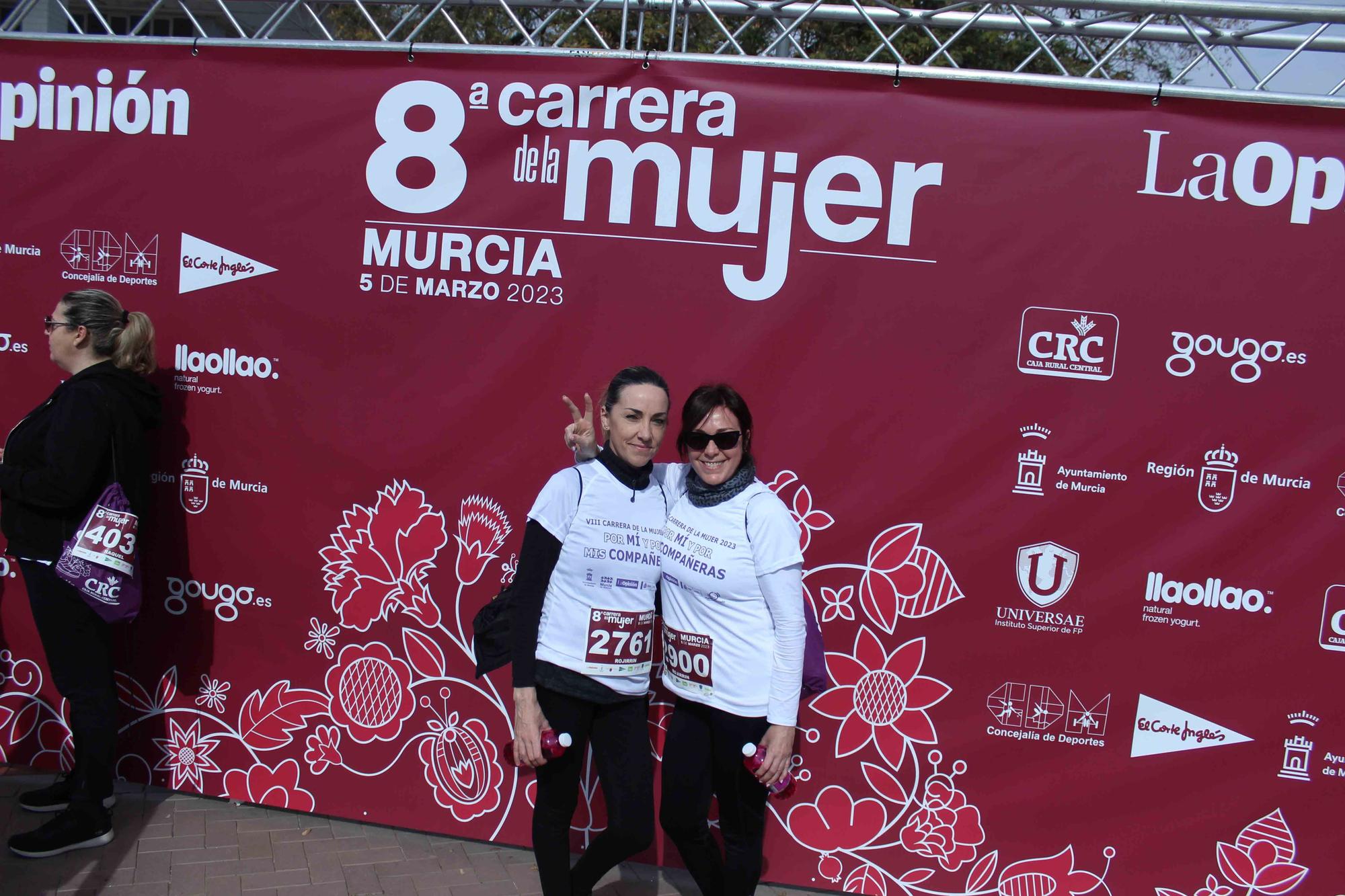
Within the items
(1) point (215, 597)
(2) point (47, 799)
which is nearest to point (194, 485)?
(1) point (215, 597)

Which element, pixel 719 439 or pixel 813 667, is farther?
pixel 813 667

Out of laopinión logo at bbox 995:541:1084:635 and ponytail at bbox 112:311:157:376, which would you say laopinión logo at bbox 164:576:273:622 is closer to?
ponytail at bbox 112:311:157:376

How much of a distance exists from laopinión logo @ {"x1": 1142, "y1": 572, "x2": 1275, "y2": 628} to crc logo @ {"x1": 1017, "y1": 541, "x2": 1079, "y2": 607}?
253 millimetres

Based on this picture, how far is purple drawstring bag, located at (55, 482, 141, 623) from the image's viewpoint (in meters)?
3.24

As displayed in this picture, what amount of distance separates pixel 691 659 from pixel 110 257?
2.69m

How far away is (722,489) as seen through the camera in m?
2.76

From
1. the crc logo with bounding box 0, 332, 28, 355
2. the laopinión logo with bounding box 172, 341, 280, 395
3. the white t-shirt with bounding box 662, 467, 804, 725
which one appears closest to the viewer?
the white t-shirt with bounding box 662, 467, 804, 725

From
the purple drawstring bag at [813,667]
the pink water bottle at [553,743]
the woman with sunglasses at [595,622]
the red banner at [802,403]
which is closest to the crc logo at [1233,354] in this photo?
the red banner at [802,403]

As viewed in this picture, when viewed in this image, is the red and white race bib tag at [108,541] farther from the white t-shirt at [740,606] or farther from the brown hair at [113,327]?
the white t-shirt at [740,606]

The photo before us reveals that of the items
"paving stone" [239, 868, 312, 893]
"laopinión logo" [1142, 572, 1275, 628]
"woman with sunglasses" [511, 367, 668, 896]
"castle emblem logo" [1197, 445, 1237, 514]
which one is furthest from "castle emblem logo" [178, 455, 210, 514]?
"castle emblem logo" [1197, 445, 1237, 514]

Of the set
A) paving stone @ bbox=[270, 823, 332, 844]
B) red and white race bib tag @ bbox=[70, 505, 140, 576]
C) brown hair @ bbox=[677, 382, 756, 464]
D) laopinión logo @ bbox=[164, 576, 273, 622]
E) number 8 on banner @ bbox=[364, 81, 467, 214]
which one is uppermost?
number 8 on banner @ bbox=[364, 81, 467, 214]

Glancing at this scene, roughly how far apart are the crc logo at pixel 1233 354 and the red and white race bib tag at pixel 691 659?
182 cm

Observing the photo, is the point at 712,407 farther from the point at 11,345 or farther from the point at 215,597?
the point at 11,345

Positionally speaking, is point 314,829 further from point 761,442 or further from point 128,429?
point 761,442
